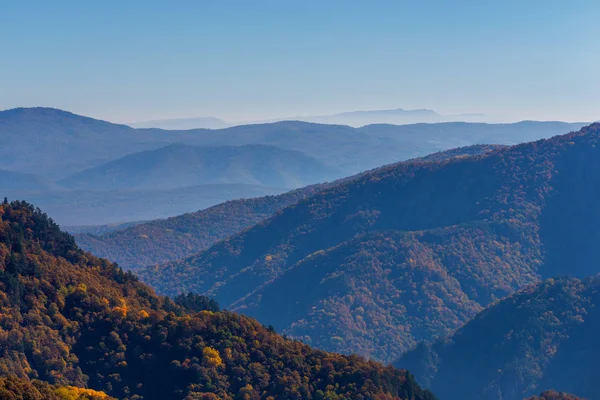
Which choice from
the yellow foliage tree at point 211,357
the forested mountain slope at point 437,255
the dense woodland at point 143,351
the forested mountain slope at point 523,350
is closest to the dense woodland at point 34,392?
the dense woodland at point 143,351

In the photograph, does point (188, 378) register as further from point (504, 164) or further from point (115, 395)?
point (504, 164)

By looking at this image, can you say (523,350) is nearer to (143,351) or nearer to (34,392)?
(143,351)

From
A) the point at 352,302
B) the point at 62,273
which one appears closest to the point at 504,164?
the point at 352,302

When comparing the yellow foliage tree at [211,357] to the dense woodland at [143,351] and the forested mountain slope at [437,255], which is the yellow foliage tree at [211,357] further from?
Answer: the forested mountain slope at [437,255]

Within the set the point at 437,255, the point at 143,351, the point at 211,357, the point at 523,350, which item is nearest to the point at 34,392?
the point at 211,357

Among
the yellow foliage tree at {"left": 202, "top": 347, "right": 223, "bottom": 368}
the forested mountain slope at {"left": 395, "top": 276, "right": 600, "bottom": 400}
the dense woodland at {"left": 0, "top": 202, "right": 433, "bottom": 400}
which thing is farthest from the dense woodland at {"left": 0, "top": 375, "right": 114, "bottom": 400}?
the forested mountain slope at {"left": 395, "top": 276, "right": 600, "bottom": 400}
